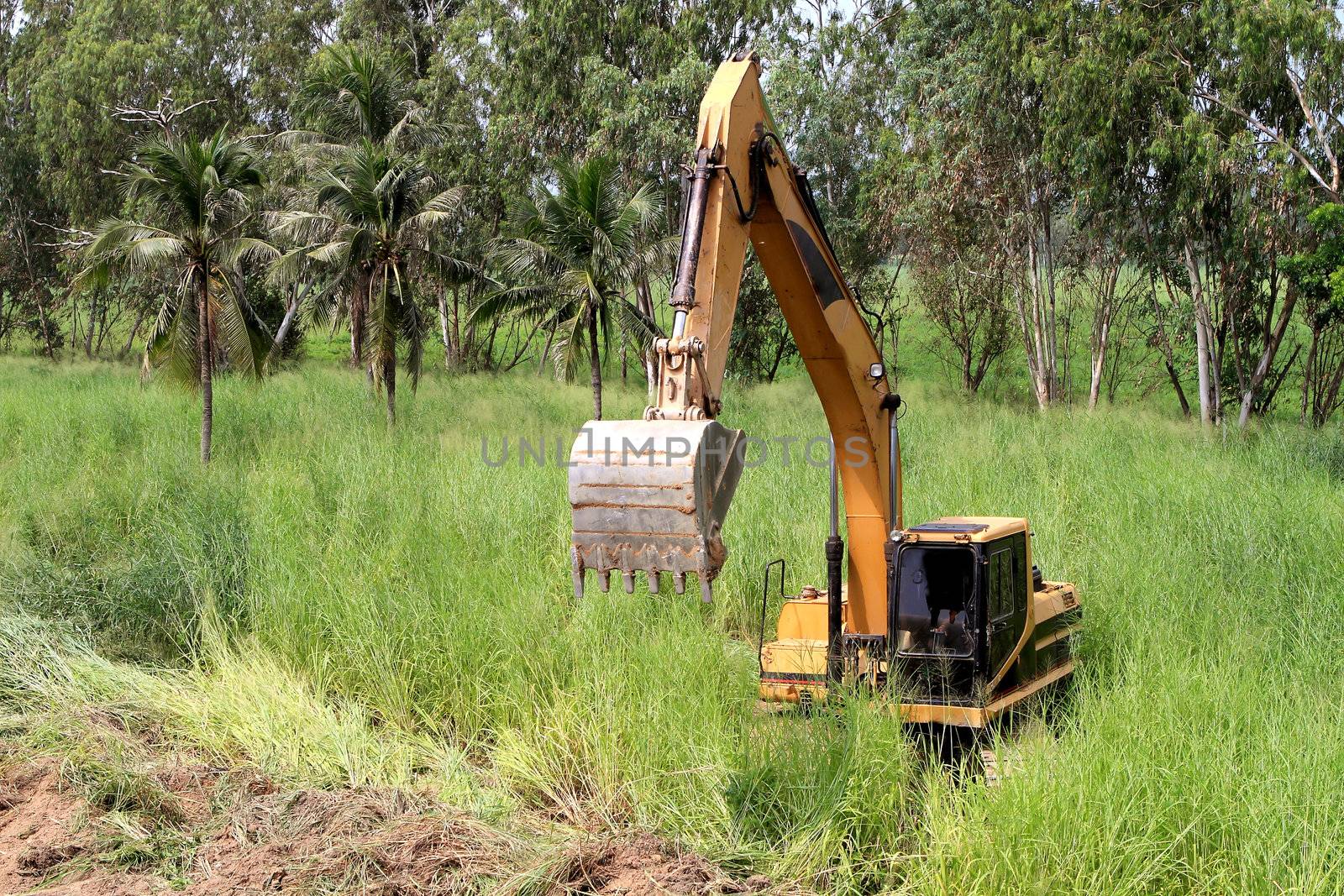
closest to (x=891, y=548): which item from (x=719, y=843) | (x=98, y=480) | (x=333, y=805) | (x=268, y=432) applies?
(x=719, y=843)

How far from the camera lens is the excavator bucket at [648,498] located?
4.31 metres

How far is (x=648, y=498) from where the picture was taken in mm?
4352

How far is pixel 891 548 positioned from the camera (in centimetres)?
709

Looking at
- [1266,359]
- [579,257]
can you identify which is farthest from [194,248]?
[1266,359]

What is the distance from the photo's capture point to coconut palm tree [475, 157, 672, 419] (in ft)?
68.6

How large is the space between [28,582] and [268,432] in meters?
9.82

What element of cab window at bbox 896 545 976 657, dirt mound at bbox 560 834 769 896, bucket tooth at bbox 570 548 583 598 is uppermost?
bucket tooth at bbox 570 548 583 598

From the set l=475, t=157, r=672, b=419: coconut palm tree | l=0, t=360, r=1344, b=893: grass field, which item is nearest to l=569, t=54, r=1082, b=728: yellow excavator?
l=0, t=360, r=1344, b=893: grass field

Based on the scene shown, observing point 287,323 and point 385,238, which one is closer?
point 385,238

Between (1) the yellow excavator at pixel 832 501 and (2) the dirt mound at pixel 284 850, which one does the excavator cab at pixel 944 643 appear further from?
(2) the dirt mound at pixel 284 850

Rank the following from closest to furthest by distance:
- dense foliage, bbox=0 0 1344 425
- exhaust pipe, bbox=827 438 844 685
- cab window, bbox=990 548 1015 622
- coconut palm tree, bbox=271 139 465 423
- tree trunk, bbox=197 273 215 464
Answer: cab window, bbox=990 548 1015 622
exhaust pipe, bbox=827 438 844 685
tree trunk, bbox=197 273 215 464
dense foliage, bbox=0 0 1344 425
coconut palm tree, bbox=271 139 465 423

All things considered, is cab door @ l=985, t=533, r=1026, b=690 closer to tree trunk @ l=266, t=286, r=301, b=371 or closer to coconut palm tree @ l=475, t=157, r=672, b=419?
coconut palm tree @ l=475, t=157, r=672, b=419

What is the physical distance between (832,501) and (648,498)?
2.91m

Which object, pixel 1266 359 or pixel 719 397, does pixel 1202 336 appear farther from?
pixel 719 397
